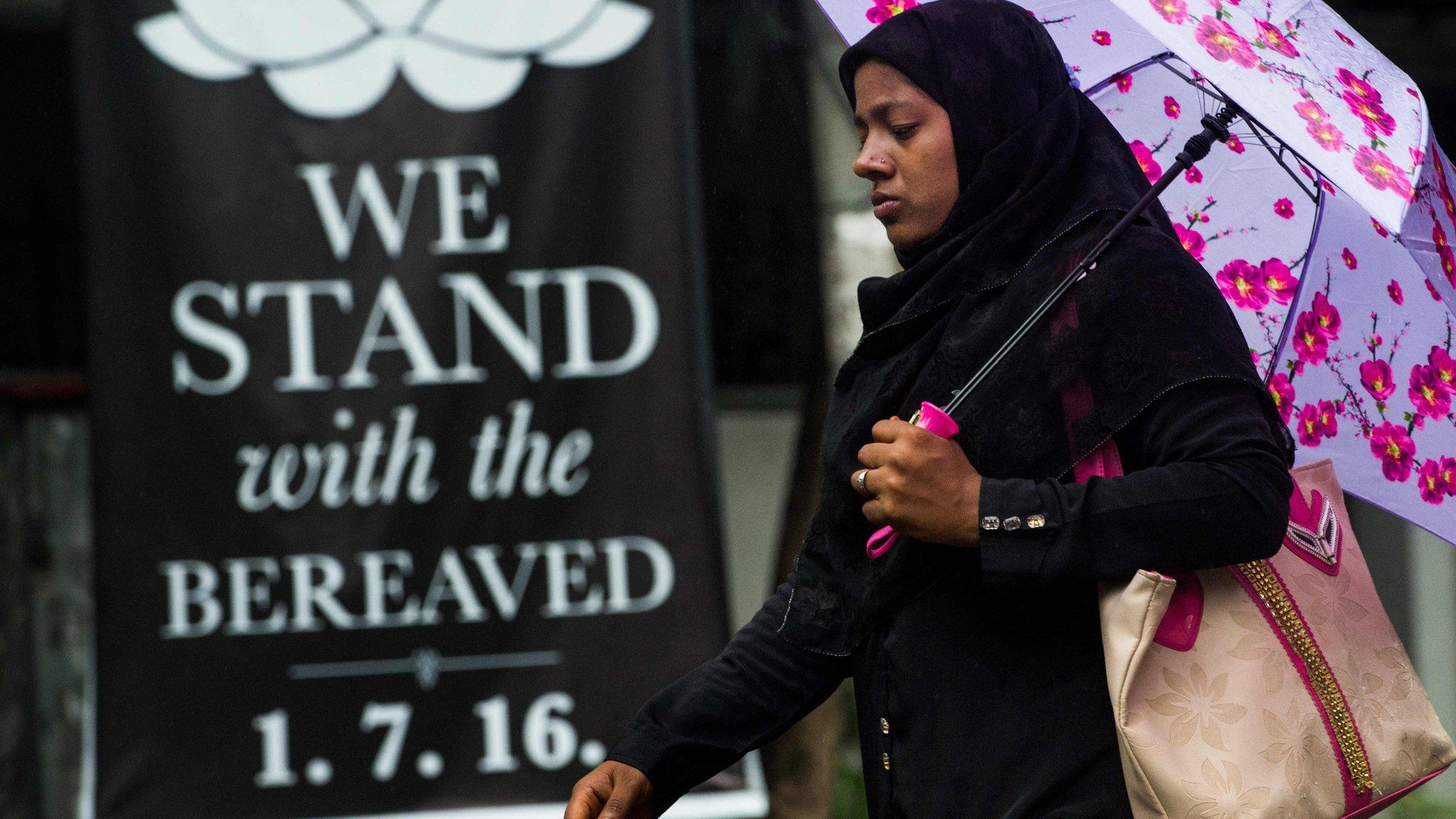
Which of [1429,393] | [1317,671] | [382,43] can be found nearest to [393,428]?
[382,43]

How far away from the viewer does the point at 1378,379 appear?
2.16 meters

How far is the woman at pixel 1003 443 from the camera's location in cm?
152

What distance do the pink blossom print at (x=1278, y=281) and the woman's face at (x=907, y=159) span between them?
62 cm

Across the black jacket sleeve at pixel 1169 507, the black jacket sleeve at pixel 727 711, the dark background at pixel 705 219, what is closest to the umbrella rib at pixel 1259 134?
the black jacket sleeve at pixel 1169 507

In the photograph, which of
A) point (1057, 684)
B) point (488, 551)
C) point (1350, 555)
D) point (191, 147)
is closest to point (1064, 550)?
point (1057, 684)

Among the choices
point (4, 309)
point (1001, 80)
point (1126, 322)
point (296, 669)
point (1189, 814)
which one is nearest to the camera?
point (1189, 814)

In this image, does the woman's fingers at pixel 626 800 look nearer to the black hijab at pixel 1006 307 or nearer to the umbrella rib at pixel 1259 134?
the black hijab at pixel 1006 307

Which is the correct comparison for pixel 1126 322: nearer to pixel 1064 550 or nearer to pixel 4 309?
pixel 1064 550

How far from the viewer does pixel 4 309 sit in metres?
5.20

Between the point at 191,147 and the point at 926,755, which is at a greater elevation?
the point at 191,147

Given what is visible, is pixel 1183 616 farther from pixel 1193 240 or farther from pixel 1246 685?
pixel 1193 240

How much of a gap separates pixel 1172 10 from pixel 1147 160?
0.56m

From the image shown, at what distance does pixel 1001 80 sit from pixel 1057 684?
Result: 62cm

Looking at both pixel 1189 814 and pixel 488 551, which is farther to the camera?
pixel 488 551
